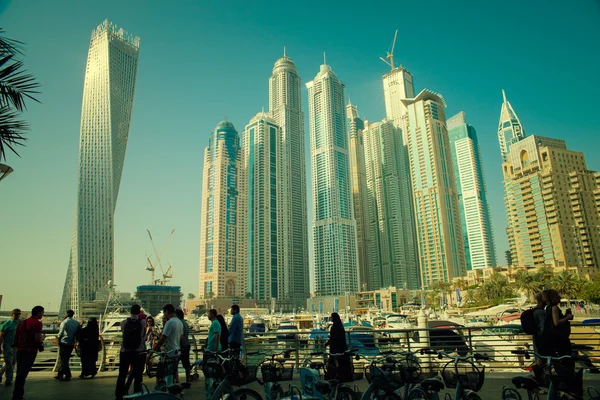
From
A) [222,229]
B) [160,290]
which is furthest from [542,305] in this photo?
[222,229]

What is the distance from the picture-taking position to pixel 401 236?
185000 mm

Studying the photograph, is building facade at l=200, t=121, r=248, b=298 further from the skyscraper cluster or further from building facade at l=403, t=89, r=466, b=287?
building facade at l=403, t=89, r=466, b=287

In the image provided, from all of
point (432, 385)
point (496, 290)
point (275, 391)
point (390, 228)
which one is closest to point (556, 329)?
point (432, 385)

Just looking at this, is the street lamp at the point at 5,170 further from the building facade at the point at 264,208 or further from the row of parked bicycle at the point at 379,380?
the building facade at the point at 264,208

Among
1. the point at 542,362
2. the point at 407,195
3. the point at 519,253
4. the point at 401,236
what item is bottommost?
the point at 542,362

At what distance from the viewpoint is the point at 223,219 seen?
537 ft

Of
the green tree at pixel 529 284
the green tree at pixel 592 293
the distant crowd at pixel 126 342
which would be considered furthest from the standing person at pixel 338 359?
the green tree at pixel 529 284

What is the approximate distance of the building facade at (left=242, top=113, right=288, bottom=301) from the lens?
554 ft

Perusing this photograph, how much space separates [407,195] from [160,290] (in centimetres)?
12165

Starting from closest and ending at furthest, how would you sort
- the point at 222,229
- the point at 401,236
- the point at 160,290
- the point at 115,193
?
the point at 115,193 → the point at 160,290 → the point at 222,229 → the point at 401,236

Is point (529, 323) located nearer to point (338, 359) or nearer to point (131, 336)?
point (338, 359)

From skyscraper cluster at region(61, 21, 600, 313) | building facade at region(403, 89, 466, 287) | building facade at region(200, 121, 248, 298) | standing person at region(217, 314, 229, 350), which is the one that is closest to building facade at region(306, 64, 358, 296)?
skyscraper cluster at region(61, 21, 600, 313)

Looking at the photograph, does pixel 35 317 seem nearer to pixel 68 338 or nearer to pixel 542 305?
pixel 68 338

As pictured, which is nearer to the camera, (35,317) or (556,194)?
(35,317)
